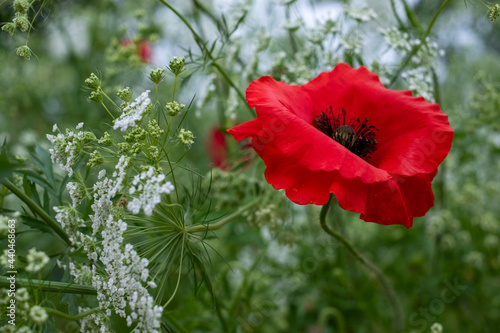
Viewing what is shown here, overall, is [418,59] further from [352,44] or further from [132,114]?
[132,114]

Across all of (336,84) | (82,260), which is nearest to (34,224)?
(82,260)

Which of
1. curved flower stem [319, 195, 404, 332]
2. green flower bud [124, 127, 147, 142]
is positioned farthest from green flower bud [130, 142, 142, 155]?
curved flower stem [319, 195, 404, 332]

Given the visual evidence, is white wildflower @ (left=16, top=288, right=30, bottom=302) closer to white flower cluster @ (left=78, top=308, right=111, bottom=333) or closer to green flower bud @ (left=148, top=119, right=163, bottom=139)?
white flower cluster @ (left=78, top=308, right=111, bottom=333)

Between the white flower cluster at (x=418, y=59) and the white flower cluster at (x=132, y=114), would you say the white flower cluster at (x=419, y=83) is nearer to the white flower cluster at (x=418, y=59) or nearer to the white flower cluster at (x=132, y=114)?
the white flower cluster at (x=418, y=59)

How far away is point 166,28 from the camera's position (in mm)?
1430

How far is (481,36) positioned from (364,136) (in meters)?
1.53

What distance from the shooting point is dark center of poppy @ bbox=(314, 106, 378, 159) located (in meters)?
0.59

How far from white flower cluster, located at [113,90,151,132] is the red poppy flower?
0.11 meters

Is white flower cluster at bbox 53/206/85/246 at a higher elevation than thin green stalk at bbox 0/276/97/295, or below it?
higher

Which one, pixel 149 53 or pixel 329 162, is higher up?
pixel 149 53

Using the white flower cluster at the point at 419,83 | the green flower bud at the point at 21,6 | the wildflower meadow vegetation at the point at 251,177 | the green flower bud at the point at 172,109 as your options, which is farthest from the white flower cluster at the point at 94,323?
the white flower cluster at the point at 419,83

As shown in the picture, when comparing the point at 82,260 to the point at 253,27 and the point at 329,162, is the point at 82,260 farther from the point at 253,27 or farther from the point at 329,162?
the point at 253,27

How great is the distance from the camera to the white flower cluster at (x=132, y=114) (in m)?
0.44

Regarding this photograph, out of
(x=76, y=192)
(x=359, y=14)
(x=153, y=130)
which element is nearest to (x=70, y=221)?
(x=76, y=192)
